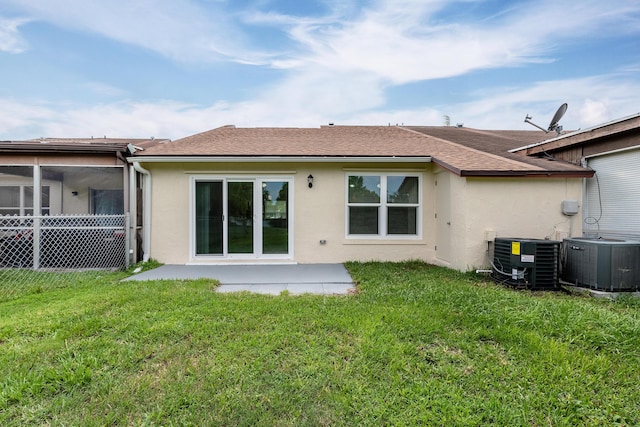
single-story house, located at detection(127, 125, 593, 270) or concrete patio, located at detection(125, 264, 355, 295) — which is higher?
single-story house, located at detection(127, 125, 593, 270)

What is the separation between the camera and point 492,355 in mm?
2932

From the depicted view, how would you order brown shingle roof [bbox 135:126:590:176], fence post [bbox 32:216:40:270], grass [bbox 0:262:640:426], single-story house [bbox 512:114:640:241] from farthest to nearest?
1. fence post [bbox 32:216:40:270]
2. brown shingle roof [bbox 135:126:590:176]
3. single-story house [bbox 512:114:640:241]
4. grass [bbox 0:262:640:426]

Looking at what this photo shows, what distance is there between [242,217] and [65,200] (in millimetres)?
4793

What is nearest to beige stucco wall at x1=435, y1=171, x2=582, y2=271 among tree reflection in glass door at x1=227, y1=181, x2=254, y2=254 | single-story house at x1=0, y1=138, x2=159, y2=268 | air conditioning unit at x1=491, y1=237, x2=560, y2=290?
air conditioning unit at x1=491, y1=237, x2=560, y2=290

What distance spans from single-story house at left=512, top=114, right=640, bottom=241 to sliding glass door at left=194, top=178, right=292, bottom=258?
7.01 meters

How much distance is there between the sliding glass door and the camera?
7742 mm

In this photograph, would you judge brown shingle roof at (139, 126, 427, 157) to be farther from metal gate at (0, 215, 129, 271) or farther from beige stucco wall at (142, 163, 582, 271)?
metal gate at (0, 215, 129, 271)

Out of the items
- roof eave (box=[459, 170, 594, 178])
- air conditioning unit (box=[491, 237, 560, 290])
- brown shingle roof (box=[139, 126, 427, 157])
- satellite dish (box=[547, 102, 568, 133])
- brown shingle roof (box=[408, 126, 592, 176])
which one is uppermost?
satellite dish (box=[547, 102, 568, 133])

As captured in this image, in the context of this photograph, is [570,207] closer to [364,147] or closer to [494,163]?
[494,163]

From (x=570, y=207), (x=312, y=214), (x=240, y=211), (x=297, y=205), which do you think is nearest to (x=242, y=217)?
(x=240, y=211)

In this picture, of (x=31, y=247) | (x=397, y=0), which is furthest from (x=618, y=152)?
(x=31, y=247)

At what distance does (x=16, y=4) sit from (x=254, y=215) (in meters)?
9.69

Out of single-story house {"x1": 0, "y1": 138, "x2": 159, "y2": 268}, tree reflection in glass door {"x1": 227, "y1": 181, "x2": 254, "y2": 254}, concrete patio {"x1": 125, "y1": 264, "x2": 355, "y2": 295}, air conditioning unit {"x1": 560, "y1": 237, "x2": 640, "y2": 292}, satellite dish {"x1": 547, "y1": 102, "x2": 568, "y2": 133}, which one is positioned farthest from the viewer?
satellite dish {"x1": 547, "y1": 102, "x2": 568, "y2": 133}

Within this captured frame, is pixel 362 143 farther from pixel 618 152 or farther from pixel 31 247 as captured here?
pixel 31 247
